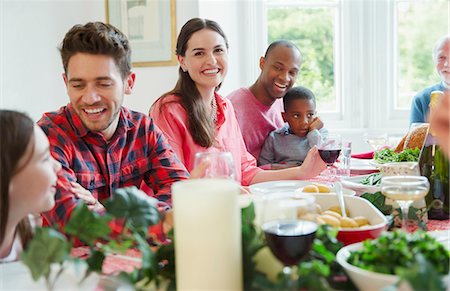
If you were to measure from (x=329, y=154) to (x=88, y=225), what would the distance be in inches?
46.1

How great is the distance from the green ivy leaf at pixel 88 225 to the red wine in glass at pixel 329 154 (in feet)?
3.79

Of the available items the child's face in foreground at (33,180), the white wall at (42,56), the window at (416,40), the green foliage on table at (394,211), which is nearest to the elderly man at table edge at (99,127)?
the child's face in foreground at (33,180)

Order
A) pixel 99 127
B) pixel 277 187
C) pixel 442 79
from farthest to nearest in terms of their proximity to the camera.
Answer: pixel 442 79 < pixel 277 187 < pixel 99 127

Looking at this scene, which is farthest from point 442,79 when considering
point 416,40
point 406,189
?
point 406,189

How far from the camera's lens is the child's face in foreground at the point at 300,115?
2.89 metres

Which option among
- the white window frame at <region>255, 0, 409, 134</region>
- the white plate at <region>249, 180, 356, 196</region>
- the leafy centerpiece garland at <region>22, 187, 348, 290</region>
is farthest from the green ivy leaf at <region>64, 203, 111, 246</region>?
the white window frame at <region>255, 0, 409, 134</region>

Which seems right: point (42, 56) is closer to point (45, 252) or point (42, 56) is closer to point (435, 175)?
point (435, 175)

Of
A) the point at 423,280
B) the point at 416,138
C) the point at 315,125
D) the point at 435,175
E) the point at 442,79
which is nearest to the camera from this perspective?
the point at 423,280

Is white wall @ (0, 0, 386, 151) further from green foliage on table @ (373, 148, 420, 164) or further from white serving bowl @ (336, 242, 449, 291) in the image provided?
white serving bowl @ (336, 242, 449, 291)

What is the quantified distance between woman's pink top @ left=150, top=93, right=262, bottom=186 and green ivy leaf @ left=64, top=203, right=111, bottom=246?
51.0 inches

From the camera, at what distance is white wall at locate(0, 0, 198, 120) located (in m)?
3.22

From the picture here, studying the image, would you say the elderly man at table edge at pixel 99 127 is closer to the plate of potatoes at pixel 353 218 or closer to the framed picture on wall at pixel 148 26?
the plate of potatoes at pixel 353 218

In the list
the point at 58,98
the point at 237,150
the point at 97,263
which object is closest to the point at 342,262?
the point at 97,263

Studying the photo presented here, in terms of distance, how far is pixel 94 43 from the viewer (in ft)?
5.47
